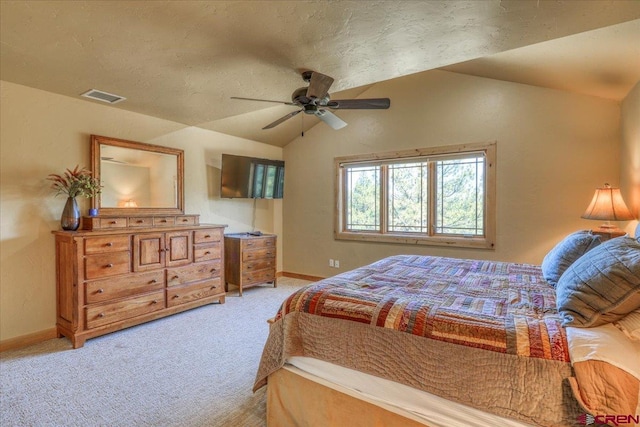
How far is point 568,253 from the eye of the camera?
81.4 inches

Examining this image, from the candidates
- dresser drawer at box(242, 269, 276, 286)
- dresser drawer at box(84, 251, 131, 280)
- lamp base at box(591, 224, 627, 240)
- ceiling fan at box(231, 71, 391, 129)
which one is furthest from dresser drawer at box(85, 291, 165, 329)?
lamp base at box(591, 224, 627, 240)

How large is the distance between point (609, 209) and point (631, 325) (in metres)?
2.12

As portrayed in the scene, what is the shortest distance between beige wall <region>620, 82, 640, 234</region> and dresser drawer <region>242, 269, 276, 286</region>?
4.32 metres

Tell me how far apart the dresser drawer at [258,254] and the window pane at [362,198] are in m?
1.31

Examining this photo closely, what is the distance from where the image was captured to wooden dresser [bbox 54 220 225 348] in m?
2.90

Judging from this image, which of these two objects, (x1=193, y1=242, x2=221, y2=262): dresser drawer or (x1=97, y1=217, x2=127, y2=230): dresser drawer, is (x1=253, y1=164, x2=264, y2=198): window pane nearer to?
(x1=193, y1=242, x2=221, y2=262): dresser drawer

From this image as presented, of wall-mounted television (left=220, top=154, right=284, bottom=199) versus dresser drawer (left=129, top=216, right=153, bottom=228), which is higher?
wall-mounted television (left=220, top=154, right=284, bottom=199)

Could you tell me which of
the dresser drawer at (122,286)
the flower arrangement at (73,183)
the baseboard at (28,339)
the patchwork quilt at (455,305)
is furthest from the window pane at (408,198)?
the baseboard at (28,339)

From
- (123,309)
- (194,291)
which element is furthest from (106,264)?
(194,291)

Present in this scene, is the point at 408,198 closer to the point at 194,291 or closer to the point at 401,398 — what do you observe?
the point at 194,291

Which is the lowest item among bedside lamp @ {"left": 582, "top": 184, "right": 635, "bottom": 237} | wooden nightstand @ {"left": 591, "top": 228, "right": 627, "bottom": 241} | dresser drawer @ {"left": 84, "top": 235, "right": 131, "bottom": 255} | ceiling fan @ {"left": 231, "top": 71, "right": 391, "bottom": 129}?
dresser drawer @ {"left": 84, "top": 235, "right": 131, "bottom": 255}

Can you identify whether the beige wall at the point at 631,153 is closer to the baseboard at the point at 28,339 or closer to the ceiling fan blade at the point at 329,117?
the ceiling fan blade at the point at 329,117

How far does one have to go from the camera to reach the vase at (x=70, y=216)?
304cm

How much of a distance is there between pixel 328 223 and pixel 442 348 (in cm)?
397
